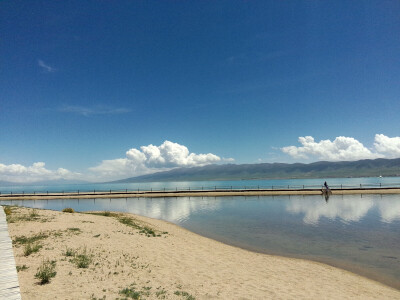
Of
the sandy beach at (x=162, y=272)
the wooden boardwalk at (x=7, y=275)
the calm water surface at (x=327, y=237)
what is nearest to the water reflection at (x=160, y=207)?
the calm water surface at (x=327, y=237)

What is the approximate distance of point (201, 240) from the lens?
2061cm

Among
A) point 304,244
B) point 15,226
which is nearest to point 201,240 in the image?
point 304,244

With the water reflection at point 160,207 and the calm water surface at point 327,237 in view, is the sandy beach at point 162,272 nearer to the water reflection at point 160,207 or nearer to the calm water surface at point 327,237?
the calm water surface at point 327,237

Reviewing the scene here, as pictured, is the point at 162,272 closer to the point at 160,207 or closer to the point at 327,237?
the point at 327,237

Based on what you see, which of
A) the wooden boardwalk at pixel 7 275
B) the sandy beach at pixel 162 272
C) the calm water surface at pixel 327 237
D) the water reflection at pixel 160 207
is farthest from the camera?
the water reflection at pixel 160 207

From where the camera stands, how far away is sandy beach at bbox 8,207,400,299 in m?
9.12

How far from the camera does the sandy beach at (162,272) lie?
A: 9117mm

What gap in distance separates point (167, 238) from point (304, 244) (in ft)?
40.1

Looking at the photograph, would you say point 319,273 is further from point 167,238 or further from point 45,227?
point 45,227

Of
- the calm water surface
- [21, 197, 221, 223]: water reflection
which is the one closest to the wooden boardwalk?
the calm water surface

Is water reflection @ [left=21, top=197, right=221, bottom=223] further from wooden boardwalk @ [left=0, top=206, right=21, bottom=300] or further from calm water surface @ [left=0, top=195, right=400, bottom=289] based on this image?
wooden boardwalk @ [left=0, top=206, right=21, bottom=300]

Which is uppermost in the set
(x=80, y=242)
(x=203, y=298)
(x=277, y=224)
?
(x=80, y=242)

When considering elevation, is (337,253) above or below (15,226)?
below

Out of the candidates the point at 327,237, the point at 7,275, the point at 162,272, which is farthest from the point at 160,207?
the point at 7,275
